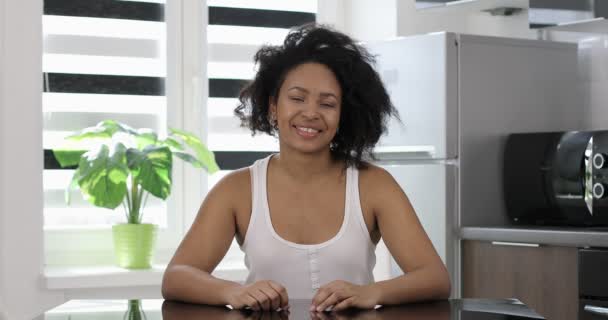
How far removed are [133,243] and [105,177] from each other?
0.31 m

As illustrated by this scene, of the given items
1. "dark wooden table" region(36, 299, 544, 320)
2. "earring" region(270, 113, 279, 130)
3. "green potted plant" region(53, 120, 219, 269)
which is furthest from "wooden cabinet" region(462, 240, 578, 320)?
"dark wooden table" region(36, 299, 544, 320)

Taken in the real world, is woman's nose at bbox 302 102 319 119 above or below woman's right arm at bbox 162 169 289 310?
above

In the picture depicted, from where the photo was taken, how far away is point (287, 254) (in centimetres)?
198

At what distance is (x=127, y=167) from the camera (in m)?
3.74

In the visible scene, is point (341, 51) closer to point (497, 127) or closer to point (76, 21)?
point (497, 127)

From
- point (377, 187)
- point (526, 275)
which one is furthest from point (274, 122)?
point (526, 275)

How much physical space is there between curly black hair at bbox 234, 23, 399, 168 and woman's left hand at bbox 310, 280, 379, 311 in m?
0.54

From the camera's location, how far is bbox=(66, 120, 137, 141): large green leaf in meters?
3.80

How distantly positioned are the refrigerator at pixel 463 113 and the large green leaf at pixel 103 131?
3.44 feet

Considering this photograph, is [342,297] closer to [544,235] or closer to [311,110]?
[311,110]

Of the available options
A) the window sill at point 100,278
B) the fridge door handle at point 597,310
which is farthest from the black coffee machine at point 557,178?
the window sill at point 100,278

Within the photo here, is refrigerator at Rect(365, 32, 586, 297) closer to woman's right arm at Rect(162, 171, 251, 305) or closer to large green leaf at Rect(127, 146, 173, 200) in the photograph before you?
large green leaf at Rect(127, 146, 173, 200)

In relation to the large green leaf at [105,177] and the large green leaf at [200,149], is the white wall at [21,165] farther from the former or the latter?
the large green leaf at [200,149]

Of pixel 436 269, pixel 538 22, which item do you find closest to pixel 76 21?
pixel 538 22
